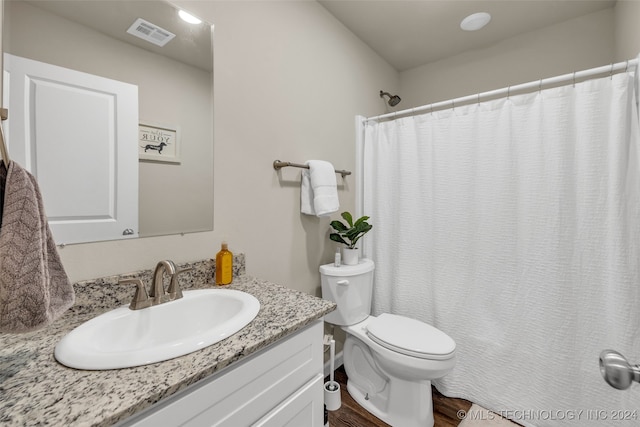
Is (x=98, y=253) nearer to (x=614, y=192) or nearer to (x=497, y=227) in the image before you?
(x=497, y=227)

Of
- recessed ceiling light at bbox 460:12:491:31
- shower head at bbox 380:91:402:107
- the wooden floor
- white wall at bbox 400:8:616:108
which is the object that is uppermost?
recessed ceiling light at bbox 460:12:491:31

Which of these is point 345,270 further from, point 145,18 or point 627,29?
point 627,29

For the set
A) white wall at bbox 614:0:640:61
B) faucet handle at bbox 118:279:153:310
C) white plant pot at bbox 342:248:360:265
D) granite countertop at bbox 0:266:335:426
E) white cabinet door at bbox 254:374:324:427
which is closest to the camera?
granite countertop at bbox 0:266:335:426

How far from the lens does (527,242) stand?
1.45 metres

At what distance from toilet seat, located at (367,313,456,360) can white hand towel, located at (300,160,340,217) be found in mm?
682

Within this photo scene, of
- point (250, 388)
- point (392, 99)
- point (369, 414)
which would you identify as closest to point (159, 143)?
point (250, 388)

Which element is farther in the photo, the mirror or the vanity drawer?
the mirror

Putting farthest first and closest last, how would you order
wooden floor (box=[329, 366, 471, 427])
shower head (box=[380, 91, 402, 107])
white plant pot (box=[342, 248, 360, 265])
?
shower head (box=[380, 91, 402, 107])
white plant pot (box=[342, 248, 360, 265])
wooden floor (box=[329, 366, 471, 427])

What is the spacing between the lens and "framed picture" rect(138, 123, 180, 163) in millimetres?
1026

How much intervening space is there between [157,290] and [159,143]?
54 cm

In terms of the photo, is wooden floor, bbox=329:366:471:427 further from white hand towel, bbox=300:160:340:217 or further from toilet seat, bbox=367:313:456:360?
white hand towel, bbox=300:160:340:217

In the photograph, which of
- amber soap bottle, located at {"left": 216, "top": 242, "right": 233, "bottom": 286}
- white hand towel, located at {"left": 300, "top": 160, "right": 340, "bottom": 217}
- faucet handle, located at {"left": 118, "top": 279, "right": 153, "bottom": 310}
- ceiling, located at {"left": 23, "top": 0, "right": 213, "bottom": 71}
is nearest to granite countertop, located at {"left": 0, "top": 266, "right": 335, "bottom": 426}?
faucet handle, located at {"left": 118, "top": 279, "right": 153, "bottom": 310}

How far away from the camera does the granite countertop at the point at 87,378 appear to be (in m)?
0.48

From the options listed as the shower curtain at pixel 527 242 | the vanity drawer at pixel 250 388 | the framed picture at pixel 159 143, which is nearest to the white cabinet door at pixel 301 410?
the vanity drawer at pixel 250 388
